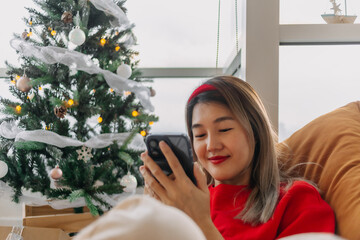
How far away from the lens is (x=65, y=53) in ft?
6.05

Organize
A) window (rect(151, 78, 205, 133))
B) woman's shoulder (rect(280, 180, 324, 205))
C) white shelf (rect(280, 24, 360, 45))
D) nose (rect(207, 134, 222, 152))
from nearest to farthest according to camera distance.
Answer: woman's shoulder (rect(280, 180, 324, 205)) → nose (rect(207, 134, 222, 152)) → white shelf (rect(280, 24, 360, 45)) → window (rect(151, 78, 205, 133))

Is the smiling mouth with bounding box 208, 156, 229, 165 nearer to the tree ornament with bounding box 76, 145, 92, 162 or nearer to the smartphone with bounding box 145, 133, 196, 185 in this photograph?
the smartphone with bounding box 145, 133, 196, 185

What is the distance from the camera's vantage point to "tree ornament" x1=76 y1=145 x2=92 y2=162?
191 centimetres

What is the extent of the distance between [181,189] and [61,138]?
46.2 inches

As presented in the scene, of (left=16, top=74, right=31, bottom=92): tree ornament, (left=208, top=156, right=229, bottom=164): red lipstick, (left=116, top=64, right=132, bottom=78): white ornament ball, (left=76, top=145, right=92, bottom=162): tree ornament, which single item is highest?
(left=116, top=64, right=132, bottom=78): white ornament ball

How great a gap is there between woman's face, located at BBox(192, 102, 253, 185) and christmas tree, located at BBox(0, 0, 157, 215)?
3.01 ft

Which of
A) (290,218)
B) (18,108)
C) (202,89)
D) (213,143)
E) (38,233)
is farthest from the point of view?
(18,108)

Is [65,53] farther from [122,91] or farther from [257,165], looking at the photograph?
[257,165]

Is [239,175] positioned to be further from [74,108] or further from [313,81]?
[74,108]

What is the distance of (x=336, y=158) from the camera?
0.97 m

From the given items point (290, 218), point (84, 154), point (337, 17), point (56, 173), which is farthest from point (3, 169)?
point (337, 17)

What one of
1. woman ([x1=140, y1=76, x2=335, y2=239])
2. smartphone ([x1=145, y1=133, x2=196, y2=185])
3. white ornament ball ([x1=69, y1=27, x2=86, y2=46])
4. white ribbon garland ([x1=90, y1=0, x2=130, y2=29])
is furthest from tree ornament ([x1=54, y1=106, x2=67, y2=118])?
smartphone ([x1=145, y1=133, x2=196, y2=185])

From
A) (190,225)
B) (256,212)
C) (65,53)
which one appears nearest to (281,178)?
(256,212)

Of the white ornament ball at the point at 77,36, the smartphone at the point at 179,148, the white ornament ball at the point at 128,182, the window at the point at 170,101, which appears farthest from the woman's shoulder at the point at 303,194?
the window at the point at 170,101
